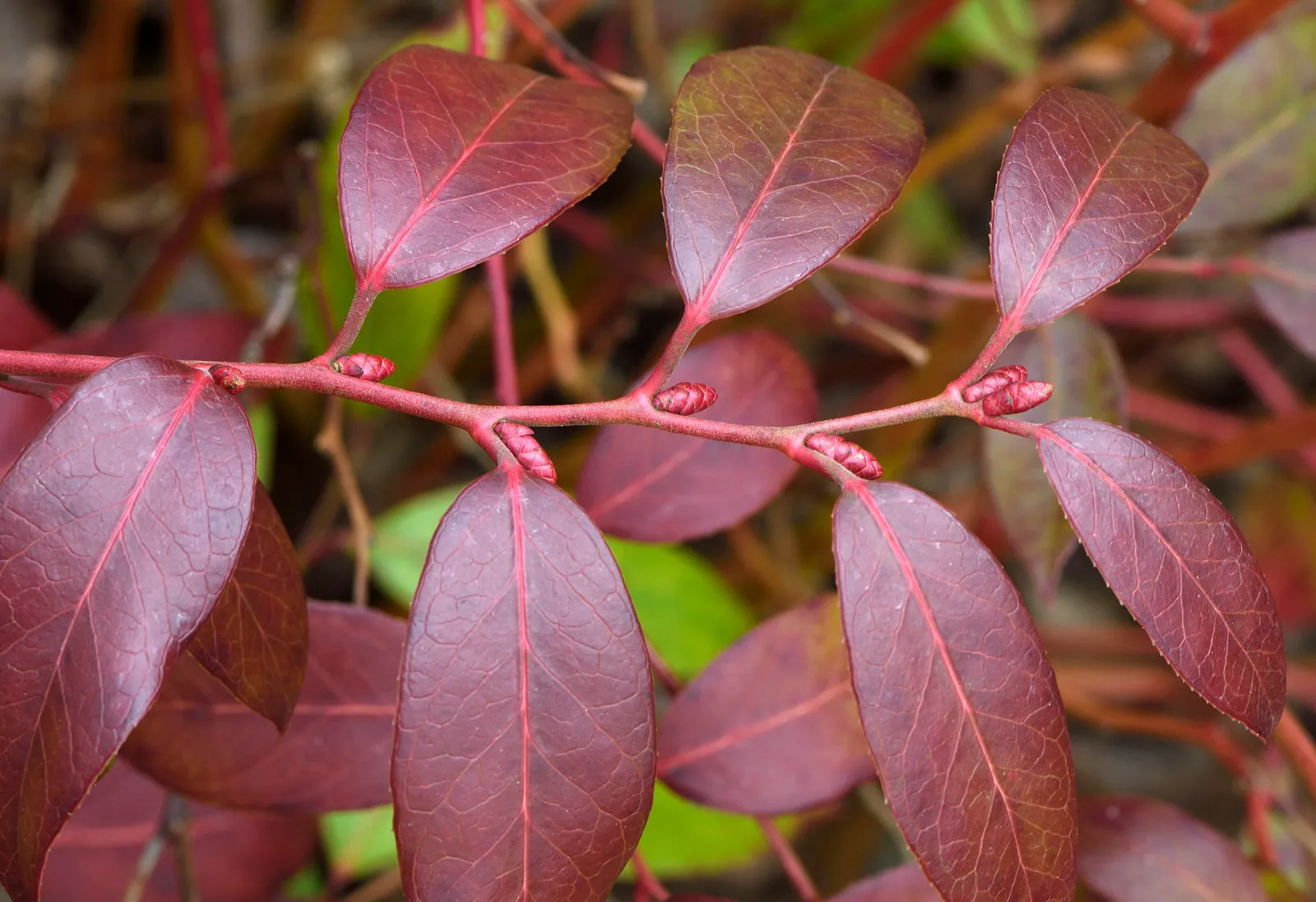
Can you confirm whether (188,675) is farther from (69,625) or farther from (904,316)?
(904,316)

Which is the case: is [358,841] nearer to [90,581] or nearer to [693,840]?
[693,840]

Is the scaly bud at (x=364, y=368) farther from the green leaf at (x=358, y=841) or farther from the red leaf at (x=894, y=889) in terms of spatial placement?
the green leaf at (x=358, y=841)

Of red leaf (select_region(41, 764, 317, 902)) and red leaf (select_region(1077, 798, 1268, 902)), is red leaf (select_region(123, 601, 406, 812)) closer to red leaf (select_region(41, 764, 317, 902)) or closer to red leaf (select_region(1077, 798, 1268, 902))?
red leaf (select_region(41, 764, 317, 902))

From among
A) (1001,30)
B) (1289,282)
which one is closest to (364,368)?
(1289,282)

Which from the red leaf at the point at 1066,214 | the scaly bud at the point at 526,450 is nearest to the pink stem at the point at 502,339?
the scaly bud at the point at 526,450

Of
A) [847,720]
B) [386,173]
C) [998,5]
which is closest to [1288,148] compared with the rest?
[998,5]

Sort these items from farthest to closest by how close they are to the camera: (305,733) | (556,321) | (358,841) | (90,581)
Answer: (556,321) → (358,841) → (305,733) → (90,581)

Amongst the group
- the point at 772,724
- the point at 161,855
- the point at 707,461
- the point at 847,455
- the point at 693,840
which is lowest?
the point at 693,840
